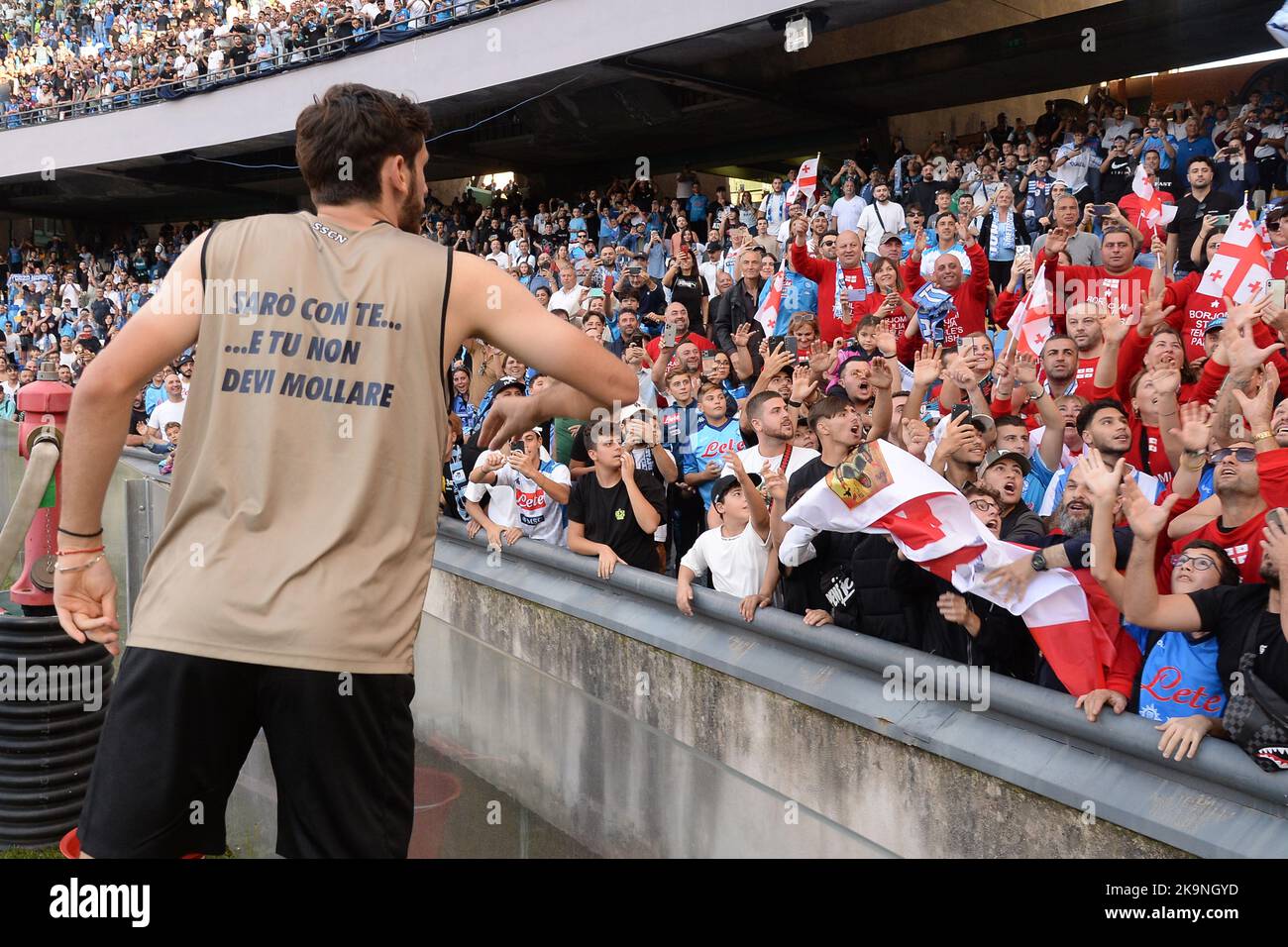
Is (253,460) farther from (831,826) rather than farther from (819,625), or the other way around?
(819,625)

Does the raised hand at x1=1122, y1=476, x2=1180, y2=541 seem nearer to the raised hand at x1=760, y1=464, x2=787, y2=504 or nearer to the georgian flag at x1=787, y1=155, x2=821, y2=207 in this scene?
the raised hand at x1=760, y1=464, x2=787, y2=504

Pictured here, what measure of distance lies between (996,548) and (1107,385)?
2.03 metres

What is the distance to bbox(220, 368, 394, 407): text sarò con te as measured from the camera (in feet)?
6.82

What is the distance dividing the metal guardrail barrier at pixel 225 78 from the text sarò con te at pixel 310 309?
1718cm

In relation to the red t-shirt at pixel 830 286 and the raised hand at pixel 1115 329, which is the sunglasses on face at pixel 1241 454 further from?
the red t-shirt at pixel 830 286

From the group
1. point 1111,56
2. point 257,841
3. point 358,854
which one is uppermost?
point 1111,56

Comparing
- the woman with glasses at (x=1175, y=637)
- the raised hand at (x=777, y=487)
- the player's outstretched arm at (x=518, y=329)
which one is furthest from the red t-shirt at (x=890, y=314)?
the player's outstretched arm at (x=518, y=329)

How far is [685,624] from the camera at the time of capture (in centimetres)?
477


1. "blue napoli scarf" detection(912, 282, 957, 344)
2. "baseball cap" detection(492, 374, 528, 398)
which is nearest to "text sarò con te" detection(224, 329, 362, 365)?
"baseball cap" detection(492, 374, 528, 398)

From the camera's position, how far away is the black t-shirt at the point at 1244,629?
306cm

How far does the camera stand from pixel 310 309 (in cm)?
209

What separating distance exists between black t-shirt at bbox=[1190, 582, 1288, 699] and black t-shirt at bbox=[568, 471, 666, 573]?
9.58 ft

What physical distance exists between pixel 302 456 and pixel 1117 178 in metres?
10.0
